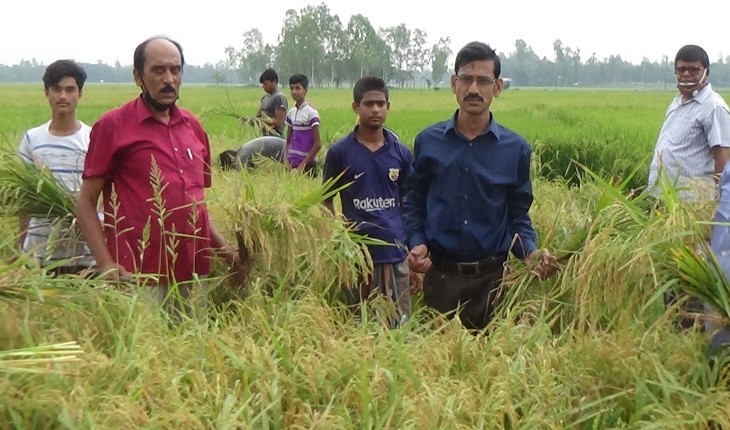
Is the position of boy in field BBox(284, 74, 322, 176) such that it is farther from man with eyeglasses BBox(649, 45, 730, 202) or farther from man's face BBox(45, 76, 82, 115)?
man's face BBox(45, 76, 82, 115)

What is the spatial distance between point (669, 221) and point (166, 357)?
143 centimetres

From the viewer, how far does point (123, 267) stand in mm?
2766

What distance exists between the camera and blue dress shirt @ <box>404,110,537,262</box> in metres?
3.12

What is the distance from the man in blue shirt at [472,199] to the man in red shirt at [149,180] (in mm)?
856

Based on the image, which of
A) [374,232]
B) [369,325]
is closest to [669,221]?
[369,325]

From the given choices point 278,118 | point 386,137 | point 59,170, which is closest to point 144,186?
point 59,170

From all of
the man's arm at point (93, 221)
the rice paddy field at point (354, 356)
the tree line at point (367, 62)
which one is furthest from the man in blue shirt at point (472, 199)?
the tree line at point (367, 62)

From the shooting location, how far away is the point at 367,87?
3908 millimetres

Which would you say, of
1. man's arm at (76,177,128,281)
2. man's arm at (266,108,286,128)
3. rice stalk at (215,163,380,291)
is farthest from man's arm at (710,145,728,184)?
man's arm at (266,108,286,128)

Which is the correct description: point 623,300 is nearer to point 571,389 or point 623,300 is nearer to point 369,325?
point 571,389

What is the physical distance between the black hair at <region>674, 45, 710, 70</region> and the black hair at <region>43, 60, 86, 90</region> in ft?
10.2

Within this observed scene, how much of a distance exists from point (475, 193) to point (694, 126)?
1878 mm

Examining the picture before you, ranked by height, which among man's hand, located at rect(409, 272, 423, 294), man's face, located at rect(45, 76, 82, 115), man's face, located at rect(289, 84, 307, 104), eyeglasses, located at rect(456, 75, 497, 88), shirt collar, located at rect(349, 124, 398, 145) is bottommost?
man's hand, located at rect(409, 272, 423, 294)

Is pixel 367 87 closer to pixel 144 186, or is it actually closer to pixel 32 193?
pixel 144 186
